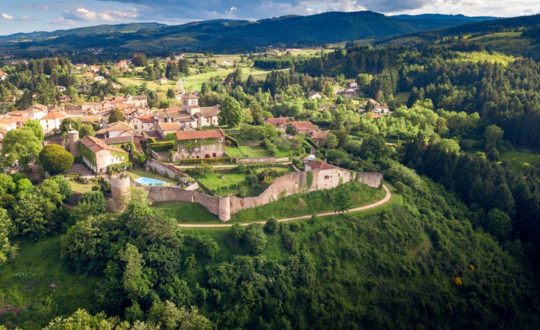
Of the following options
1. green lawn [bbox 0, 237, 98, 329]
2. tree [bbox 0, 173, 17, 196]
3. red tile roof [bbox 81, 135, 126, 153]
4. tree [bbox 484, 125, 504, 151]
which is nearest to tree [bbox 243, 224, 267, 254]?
green lawn [bbox 0, 237, 98, 329]

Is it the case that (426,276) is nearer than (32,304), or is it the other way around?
(32,304)

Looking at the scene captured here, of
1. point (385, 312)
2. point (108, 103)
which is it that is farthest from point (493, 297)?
point (108, 103)

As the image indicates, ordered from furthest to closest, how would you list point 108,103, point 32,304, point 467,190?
point 108,103, point 467,190, point 32,304

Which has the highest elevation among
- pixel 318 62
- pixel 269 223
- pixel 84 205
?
pixel 318 62

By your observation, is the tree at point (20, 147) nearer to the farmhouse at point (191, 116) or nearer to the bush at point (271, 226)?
the farmhouse at point (191, 116)

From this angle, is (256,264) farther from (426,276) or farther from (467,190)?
(467,190)

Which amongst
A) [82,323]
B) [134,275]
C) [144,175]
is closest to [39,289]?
[134,275]

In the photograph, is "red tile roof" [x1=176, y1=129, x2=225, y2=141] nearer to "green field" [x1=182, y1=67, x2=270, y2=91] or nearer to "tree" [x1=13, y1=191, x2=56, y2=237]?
"tree" [x1=13, y1=191, x2=56, y2=237]

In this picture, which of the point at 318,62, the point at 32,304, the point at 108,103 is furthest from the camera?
the point at 318,62
